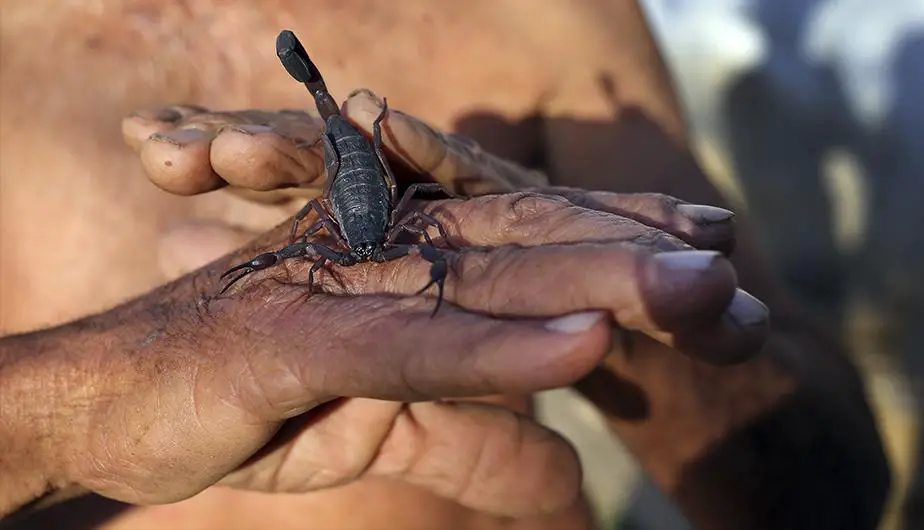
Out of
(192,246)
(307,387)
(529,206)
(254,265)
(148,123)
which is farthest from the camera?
(192,246)

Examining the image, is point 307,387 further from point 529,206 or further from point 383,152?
point 383,152

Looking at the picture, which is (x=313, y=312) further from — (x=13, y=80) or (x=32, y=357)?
(x=13, y=80)

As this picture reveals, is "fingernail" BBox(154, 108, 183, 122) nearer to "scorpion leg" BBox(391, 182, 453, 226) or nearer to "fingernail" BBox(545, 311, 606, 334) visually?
"scorpion leg" BBox(391, 182, 453, 226)

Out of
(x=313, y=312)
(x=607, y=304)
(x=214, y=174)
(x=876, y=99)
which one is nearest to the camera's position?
(x=607, y=304)

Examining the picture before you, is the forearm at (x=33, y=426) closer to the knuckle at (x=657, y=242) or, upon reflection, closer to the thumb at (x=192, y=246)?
the thumb at (x=192, y=246)

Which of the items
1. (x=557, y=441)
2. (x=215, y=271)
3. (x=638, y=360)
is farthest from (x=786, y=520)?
(x=215, y=271)

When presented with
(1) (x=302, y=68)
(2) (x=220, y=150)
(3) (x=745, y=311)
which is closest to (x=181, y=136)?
(2) (x=220, y=150)

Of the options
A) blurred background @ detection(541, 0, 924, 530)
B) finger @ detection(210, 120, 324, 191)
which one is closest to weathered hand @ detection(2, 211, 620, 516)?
finger @ detection(210, 120, 324, 191)
